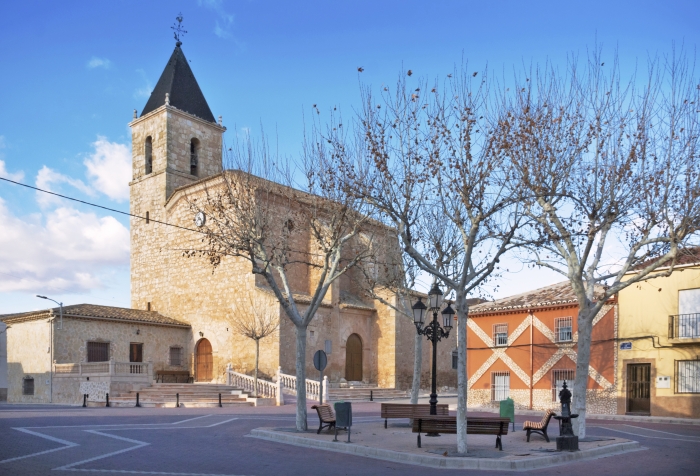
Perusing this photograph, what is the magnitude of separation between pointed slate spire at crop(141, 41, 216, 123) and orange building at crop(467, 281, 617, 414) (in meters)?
20.4

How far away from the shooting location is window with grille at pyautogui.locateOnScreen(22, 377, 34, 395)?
30.5 metres

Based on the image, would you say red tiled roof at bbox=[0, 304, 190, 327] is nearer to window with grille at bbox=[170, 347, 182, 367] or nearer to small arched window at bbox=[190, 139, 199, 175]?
window with grille at bbox=[170, 347, 182, 367]

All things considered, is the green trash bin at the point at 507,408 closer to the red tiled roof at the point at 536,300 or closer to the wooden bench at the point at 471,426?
the wooden bench at the point at 471,426

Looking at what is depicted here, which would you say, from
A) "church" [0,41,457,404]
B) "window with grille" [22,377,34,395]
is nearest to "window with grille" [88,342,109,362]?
"church" [0,41,457,404]

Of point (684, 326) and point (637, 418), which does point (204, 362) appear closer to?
point (637, 418)

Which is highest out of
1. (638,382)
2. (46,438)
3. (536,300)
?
(536,300)

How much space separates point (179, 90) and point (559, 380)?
26266mm

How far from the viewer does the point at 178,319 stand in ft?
116

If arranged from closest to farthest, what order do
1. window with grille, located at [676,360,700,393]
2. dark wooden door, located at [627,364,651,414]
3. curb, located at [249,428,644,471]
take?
curb, located at [249,428,644,471], window with grille, located at [676,360,700,393], dark wooden door, located at [627,364,651,414]

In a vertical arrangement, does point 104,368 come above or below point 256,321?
below

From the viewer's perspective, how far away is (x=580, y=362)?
13.9 meters

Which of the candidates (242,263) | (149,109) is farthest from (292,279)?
(149,109)

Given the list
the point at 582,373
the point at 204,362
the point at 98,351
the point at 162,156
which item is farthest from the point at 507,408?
the point at 162,156

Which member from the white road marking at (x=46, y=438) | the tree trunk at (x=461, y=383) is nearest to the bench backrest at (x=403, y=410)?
the tree trunk at (x=461, y=383)
